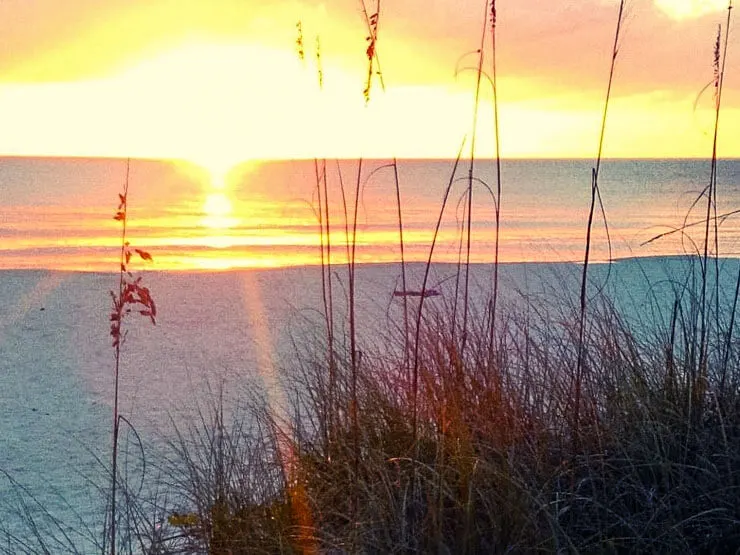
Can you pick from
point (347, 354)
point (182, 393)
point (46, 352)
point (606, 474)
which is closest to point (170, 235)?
point (46, 352)

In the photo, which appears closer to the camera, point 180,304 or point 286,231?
point 180,304

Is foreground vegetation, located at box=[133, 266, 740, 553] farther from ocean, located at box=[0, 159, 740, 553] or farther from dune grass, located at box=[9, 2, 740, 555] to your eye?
ocean, located at box=[0, 159, 740, 553]

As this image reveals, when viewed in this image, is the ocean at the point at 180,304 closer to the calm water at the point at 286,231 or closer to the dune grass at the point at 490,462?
the calm water at the point at 286,231

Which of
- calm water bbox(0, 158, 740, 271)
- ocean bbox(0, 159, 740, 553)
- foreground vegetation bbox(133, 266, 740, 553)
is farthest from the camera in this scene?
calm water bbox(0, 158, 740, 271)

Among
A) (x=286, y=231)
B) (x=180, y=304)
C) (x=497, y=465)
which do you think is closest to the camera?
(x=497, y=465)

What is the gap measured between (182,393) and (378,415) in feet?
9.88

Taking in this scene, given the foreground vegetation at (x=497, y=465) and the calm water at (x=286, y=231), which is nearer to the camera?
the foreground vegetation at (x=497, y=465)

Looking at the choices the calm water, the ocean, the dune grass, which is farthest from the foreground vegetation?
the calm water

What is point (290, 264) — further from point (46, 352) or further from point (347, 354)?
point (347, 354)

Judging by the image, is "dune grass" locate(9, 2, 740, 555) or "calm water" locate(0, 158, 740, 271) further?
"calm water" locate(0, 158, 740, 271)

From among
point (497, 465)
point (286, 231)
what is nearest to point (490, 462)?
point (497, 465)

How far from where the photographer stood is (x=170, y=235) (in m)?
19.8

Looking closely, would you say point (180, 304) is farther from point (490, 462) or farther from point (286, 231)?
point (286, 231)

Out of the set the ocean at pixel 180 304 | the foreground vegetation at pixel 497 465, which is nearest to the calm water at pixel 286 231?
the ocean at pixel 180 304
